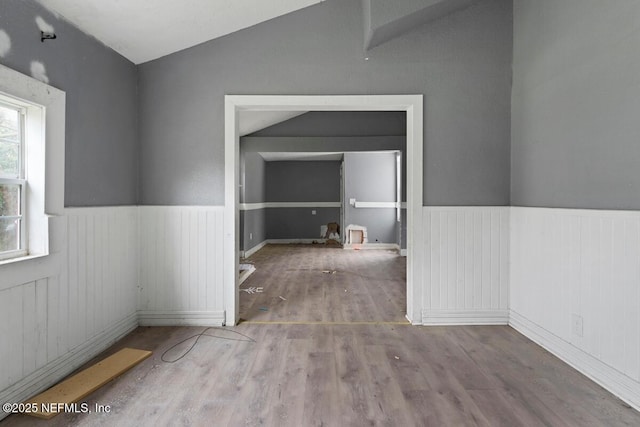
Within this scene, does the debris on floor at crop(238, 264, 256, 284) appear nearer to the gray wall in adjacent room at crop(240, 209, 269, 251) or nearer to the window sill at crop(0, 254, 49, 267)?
the gray wall in adjacent room at crop(240, 209, 269, 251)

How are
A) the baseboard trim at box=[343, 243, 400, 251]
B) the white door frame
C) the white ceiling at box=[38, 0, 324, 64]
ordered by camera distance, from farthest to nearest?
the baseboard trim at box=[343, 243, 400, 251]
the white door frame
the white ceiling at box=[38, 0, 324, 64]

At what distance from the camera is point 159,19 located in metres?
2.75

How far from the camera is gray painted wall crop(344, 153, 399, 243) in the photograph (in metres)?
9.08

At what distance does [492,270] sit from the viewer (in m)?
3.38

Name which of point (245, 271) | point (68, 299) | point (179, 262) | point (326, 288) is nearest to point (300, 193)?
point (245, 271)

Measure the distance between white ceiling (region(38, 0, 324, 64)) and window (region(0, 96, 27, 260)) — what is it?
0.75 m

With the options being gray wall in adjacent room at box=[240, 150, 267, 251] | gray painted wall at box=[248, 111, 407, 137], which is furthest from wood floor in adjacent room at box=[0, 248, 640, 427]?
gray wall in adjacent room at box=[240, 150, 267, 251]

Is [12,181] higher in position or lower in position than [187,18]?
lower

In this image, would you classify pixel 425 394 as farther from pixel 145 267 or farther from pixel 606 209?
pixel 145 267

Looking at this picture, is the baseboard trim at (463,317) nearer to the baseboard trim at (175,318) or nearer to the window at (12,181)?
the baseboard trim at (175,318)

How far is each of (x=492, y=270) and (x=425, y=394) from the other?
1.67m

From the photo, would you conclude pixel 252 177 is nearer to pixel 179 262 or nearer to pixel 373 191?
pixel 373 191

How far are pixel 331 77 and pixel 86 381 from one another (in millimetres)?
3078

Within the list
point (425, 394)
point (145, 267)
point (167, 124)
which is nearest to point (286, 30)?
point (167, 124)
